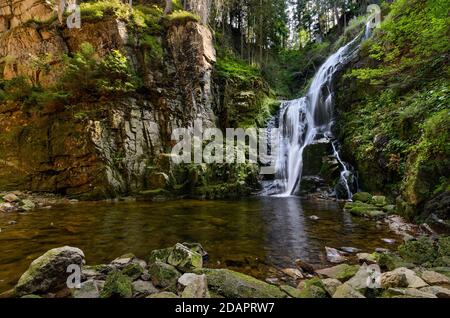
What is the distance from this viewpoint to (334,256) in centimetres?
522

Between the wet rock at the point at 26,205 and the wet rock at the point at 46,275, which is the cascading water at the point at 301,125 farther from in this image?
the wet rock at the point at 46,275

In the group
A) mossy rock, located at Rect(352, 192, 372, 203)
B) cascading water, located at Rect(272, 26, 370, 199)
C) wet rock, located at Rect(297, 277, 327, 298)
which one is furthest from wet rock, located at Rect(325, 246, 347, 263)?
cascading water, located at Rect(272, 26, 370, 199)

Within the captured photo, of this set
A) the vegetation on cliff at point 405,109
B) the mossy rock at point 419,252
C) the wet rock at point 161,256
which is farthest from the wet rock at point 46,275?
the vegetation on cliff at point 405,109

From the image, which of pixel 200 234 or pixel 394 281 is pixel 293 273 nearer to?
pixel 394 281

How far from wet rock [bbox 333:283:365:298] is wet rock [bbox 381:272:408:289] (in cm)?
53

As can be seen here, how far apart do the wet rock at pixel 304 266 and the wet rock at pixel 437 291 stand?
1.56 meters

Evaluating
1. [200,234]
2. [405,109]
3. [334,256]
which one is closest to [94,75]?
[200,234]

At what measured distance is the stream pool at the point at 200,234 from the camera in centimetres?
514

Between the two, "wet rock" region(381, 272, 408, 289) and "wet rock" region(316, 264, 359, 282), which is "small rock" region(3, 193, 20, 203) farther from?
"wet rock" region(381, 272, 408, 289)

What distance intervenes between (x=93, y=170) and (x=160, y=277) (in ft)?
40.2

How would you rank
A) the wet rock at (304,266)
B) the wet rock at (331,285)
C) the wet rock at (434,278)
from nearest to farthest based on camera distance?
the wet rock at (331,285), the wet rock at (434,278), the wet rock at (304,266)
